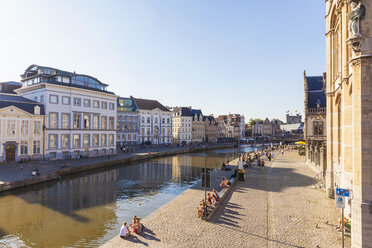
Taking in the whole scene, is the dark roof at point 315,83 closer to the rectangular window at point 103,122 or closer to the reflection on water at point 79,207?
the reflection on water at point 79,207

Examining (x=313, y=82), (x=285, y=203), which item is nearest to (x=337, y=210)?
(x=285, y=203)

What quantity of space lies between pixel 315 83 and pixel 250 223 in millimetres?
43703

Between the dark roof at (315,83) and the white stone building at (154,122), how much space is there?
55607mm

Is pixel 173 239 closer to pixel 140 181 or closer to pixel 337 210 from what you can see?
pixel 337 210

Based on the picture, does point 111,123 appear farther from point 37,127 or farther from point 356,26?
point 356,26

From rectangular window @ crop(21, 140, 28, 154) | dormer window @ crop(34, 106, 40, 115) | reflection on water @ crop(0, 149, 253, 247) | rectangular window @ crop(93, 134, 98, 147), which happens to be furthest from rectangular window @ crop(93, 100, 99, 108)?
reflection on water @ crop(0, 149, 253, 247)

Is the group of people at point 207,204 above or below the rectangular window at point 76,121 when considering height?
below

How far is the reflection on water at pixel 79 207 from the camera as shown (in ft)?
47.3

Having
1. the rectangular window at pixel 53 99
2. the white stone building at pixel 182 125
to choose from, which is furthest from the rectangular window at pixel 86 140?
the white stone building at pixel 182 125

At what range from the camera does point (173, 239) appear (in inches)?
486

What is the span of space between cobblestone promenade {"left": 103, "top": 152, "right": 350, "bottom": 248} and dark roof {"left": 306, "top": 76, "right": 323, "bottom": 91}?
33.0 m

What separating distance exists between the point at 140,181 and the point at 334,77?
24.2 meters

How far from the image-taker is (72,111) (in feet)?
149

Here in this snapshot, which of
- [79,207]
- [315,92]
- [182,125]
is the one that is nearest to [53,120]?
[79,207]
